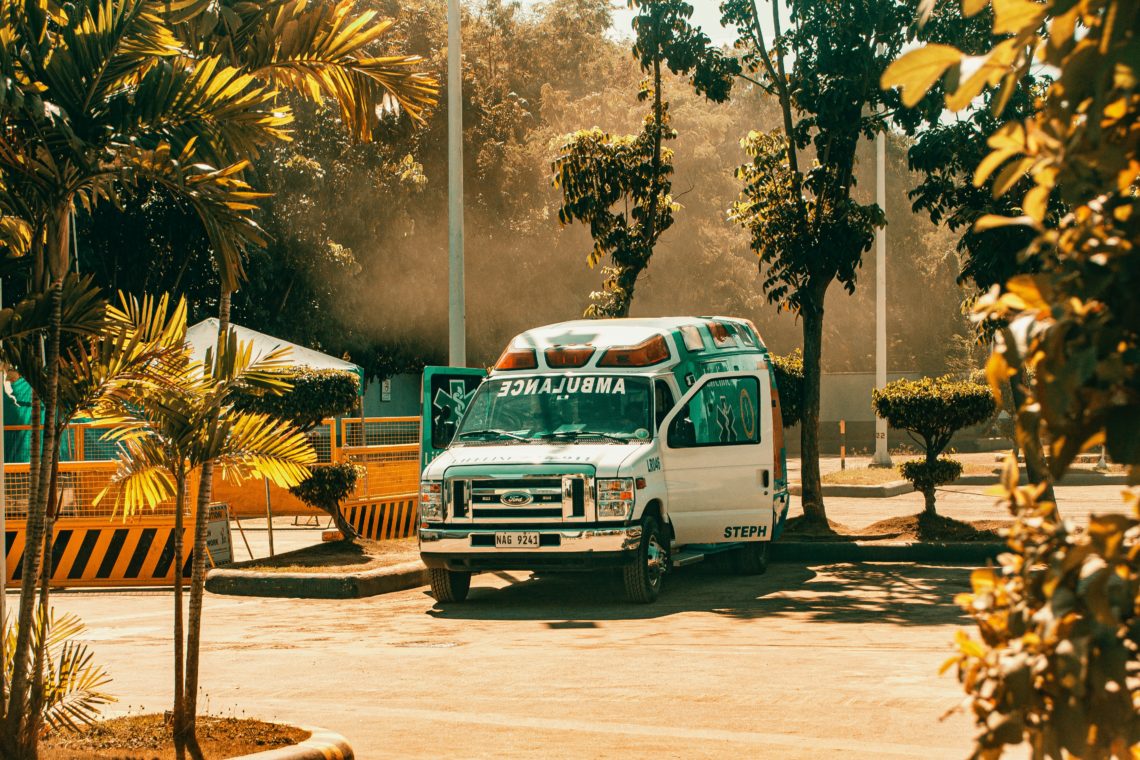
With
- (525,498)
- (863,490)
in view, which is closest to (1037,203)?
(525,498)

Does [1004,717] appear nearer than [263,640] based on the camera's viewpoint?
Yes

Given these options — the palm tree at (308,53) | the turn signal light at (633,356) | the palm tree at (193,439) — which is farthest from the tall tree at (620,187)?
the palm tree at (193,439)

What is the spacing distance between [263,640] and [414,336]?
27595 millimetres

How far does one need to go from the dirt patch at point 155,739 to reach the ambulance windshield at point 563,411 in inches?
281

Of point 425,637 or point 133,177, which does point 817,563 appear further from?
point 133,177

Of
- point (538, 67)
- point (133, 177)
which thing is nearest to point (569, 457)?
point (133, 177)

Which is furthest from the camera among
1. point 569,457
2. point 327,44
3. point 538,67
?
point 538,67

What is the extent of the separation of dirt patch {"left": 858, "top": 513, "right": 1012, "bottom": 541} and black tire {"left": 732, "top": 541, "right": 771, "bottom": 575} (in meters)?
2.09

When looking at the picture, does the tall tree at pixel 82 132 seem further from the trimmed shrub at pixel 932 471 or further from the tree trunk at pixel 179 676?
the trimmed shrub at pixel 932 471

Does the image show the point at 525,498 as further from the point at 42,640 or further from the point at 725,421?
the point at 42,640

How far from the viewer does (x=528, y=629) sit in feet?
39.6

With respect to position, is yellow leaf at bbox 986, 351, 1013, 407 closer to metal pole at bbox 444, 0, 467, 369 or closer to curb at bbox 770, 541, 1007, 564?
curb at bbox 770, 541, 1007, 564

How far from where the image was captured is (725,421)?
15.3 metres

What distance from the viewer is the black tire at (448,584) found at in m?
13.9
